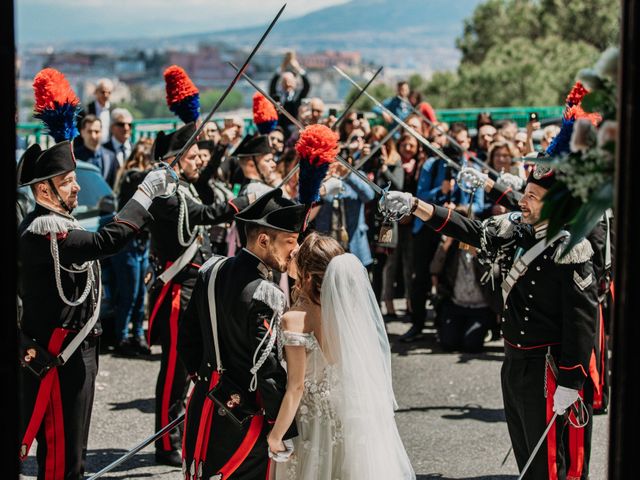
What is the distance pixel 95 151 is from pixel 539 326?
5895 mm

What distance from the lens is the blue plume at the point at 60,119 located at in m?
5.08

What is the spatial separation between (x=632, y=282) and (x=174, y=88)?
14.7 ft

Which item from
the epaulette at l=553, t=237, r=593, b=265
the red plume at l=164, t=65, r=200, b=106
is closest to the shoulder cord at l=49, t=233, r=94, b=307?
the red plume at l=164, t=65, r=200, b=106

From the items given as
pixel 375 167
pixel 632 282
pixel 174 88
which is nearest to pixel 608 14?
pixel 375 167

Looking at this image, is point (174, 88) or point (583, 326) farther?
point (174, 88)

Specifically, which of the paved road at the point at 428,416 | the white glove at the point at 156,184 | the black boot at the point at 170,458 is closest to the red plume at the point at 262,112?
the paved road at the point at 428,416

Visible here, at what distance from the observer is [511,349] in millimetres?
5148

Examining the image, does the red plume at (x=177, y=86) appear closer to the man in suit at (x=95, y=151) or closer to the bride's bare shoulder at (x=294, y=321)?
the bride's bare shoulder at (x=294, y=321)

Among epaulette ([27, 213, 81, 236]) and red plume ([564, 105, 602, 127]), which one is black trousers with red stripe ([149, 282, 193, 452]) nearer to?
epaulette ([27, 213, 81, 236])

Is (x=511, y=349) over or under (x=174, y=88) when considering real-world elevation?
under

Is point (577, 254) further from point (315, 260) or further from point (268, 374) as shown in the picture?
point (268, 374)

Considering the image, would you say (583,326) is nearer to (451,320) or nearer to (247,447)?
(247,447)

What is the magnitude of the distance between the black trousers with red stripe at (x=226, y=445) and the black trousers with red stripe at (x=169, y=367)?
76.4 inches

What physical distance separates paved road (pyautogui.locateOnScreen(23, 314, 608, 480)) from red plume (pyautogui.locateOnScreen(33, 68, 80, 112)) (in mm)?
2276
